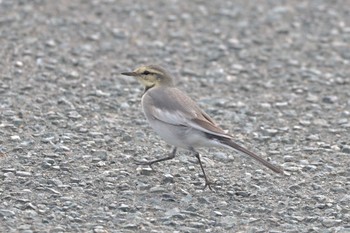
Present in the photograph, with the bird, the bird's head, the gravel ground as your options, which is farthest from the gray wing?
the gravel ground

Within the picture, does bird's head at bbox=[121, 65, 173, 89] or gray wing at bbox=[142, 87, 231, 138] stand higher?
bird's head at bbox=[121, 65, 173, 89]

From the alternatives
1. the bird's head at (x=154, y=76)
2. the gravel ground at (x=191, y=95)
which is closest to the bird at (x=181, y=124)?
the bird's head at (x=154, y=76)

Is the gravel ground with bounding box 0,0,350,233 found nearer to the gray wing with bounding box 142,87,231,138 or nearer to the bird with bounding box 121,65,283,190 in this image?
the bird with bounding box 121,65,283,190

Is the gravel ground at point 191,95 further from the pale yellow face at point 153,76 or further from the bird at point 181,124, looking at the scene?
the pale yellow face at point 153,76

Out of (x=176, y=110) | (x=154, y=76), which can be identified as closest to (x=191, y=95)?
(x=154, y=76)

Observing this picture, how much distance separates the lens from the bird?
848cm

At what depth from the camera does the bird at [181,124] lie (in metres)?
8.48

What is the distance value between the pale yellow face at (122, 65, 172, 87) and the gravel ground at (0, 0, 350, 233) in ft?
2.64

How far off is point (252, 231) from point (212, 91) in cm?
426

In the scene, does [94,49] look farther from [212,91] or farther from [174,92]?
[174,92]

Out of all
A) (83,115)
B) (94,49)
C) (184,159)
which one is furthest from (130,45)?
(184,159)

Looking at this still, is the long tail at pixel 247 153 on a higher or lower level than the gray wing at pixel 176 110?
lower

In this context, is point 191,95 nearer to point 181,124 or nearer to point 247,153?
point 181,124

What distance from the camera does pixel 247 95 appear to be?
1190 centimetres
